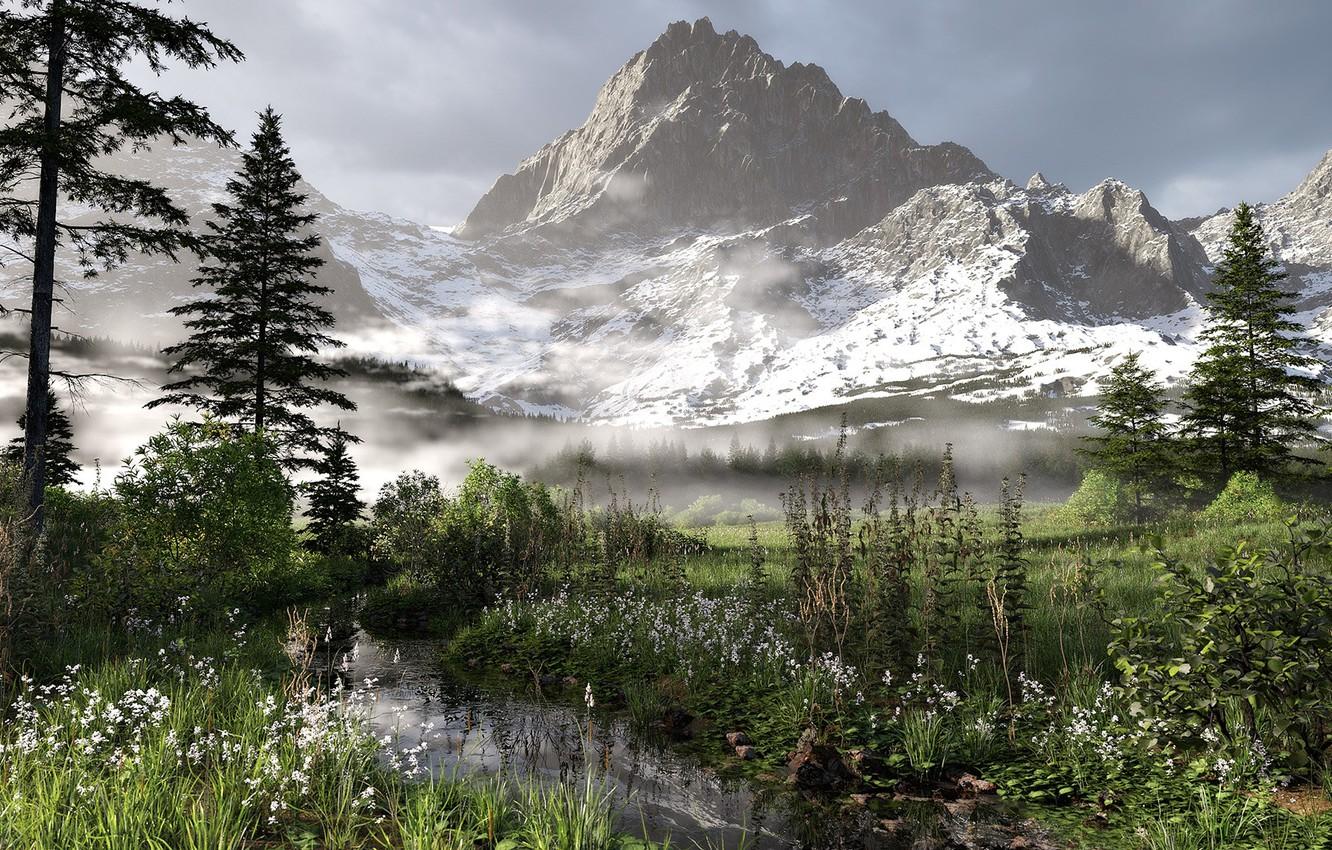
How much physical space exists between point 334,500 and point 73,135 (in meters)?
17.8

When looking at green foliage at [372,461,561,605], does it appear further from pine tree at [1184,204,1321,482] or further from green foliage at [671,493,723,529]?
pine tree at [1184,204,1321,482]

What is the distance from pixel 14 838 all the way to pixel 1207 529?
27297 millimetres

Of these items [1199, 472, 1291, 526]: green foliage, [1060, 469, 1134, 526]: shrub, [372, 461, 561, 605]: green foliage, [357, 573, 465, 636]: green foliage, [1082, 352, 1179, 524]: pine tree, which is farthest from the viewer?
[1060, 469, 1134, 526]: shrub

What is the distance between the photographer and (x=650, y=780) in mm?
6918

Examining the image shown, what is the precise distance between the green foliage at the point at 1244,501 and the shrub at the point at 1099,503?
5350 mm

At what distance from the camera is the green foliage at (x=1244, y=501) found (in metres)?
24.4

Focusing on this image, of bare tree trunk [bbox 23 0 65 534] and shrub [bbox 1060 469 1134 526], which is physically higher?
bare tree trunk [bbox 23 0 65 534]

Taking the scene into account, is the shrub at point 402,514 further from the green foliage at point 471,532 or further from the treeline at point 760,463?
the treeline at point 760,463

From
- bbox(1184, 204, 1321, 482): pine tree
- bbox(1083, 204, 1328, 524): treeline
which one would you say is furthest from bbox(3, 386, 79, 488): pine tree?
bbox(1184, 204, 1321, 482): pine tree

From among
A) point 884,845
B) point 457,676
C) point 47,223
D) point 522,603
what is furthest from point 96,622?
point 884,845

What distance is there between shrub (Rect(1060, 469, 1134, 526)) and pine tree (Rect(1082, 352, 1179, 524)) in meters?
0.55

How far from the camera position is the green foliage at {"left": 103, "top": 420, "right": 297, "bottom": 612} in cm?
1495

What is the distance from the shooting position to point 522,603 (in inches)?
607

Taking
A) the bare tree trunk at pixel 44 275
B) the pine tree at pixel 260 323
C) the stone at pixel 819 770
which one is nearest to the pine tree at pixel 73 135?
the bare tree trunk at pixel 44 275
